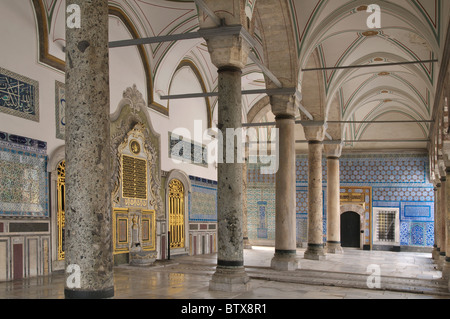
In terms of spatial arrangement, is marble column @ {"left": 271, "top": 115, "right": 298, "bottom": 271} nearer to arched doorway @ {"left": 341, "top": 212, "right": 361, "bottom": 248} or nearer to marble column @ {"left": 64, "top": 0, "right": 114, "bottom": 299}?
marble column @ {"left": 64, "top": 0, "right": 114, "bottom": 299}

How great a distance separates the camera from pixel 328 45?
Result: 12.9 meters

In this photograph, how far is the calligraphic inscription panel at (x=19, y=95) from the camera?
766 centimetres

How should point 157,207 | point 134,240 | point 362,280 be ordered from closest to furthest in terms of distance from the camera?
point 362,280, point 134,240, point 157,207

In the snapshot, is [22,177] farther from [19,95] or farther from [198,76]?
[198,76]

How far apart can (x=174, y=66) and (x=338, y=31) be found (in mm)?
4139

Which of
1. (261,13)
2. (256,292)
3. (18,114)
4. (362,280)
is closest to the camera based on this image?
(256,292)

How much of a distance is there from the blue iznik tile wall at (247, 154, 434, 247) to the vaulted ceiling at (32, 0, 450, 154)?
333 cm

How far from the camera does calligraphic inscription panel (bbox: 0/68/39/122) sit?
7660 millimetres

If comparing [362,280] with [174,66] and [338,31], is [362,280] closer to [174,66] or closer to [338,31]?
[338,31]

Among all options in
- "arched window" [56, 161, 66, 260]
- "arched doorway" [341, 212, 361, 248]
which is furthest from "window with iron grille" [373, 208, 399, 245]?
"arched window" [56, 161, 66, 260]

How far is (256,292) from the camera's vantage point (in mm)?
6789

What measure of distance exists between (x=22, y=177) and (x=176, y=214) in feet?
18.9

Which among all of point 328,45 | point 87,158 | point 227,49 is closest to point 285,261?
point 227,49

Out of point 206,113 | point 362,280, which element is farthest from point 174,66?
point 362,280
